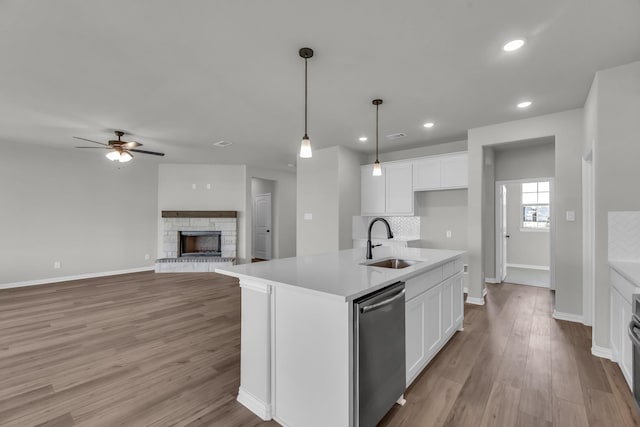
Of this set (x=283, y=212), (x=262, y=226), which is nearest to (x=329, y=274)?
(x=283, y=212)

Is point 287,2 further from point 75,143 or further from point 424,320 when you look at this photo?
point 75,143

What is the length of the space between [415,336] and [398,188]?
3.60 meters

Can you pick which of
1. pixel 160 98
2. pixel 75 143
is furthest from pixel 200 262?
pixel 160 98

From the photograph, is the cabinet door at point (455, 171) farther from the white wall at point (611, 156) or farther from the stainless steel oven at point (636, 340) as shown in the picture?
the stainless steel oven at point (636, 340)

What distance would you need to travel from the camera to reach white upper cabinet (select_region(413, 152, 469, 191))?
185 inches

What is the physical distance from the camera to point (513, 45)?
230cm

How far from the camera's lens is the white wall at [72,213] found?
17.4 feet

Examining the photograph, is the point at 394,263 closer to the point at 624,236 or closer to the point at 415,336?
the point at 415,336

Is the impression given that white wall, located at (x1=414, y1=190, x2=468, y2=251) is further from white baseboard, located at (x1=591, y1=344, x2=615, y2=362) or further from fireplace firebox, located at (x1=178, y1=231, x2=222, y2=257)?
fireplace firebox, located at (x1=178, y1=231, x2=222, y2=257)

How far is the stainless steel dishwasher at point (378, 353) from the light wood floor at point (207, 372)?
A: 0.23m

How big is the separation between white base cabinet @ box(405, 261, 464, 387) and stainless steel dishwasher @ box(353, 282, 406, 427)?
20 cm

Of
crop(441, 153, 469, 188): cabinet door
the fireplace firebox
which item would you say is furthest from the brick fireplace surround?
crop(441, 153, 469, 188): cabinet door

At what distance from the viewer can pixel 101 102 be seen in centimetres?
341

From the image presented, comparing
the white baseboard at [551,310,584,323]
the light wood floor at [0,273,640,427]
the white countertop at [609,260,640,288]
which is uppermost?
the white countertop at [609,260,640,288]
